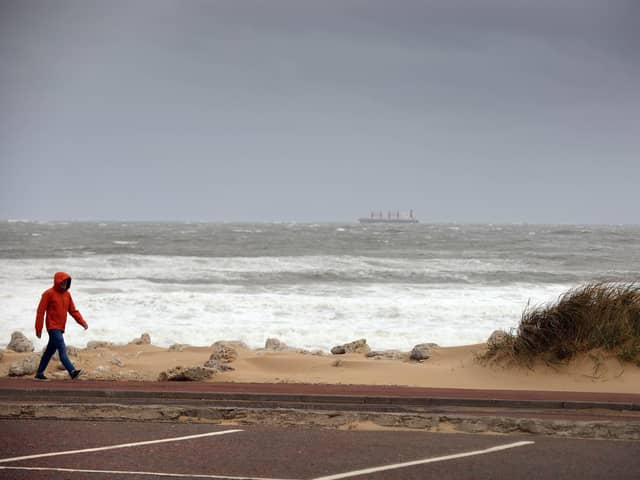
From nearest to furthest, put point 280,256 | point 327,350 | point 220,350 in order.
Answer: point 220,350 < point 327,350 < point 280,256

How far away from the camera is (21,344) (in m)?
16.2

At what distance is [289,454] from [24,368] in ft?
25.1

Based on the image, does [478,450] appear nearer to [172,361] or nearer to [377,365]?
[377,365]

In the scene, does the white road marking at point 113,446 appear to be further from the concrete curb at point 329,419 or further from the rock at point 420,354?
the rock at point 420,354

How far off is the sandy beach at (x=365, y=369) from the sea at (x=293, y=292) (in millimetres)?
1810

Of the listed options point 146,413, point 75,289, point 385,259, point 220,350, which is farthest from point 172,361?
point 385,259

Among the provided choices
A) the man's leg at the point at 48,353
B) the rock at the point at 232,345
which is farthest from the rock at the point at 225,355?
the man's leg at the point at 48,353

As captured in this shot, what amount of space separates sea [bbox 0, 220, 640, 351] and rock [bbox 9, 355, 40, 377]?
5426 millimetres

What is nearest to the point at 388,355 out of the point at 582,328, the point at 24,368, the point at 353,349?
the point at 353,349

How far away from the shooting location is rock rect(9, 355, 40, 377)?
1252 centimetres

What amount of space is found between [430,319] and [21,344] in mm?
11834

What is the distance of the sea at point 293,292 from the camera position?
20.0m

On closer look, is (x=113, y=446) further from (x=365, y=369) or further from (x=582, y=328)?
(x=582, y=328)

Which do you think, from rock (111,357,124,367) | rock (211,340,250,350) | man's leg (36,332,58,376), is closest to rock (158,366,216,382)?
man's leg (36,332,58,376)
